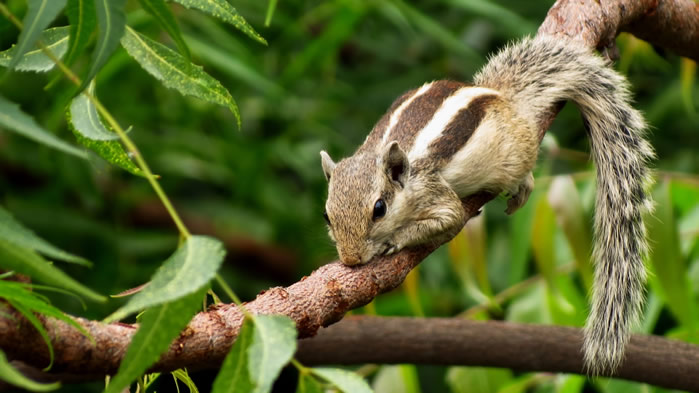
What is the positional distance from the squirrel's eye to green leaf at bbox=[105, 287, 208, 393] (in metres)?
1.37

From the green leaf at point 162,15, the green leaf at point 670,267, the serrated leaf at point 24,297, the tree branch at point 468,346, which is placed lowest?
the tree branch at point 468,346

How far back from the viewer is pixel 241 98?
4645 mm

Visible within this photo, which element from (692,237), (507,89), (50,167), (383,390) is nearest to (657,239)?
(692,237)

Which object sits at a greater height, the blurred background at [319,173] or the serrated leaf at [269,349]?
the serrated leaf at [269,349]

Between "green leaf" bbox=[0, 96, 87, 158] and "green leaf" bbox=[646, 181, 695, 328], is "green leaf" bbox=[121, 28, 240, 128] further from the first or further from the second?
"green leaf" bbox=[646, 181, 695, 328]

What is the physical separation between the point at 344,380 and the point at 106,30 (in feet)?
1.84

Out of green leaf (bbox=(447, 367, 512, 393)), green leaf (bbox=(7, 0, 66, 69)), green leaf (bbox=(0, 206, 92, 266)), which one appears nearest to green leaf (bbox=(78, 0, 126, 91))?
green leaf (bbox=(7, 0, 66, 69))

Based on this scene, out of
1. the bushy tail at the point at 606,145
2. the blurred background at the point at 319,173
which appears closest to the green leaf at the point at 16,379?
the bushy tail at the point at 606,145

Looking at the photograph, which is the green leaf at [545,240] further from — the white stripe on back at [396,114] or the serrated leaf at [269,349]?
the serrated leaf at [269,349]

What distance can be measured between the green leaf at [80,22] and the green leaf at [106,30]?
8 cm

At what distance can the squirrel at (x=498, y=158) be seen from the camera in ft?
8.05

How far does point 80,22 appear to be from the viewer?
1.22 m

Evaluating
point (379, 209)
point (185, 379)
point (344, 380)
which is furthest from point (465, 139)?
point (344, 380)

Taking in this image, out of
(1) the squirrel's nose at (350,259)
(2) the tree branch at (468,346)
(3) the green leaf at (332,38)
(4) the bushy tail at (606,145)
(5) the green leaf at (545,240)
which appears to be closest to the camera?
(1) the squirrel's nose at (350,259)
